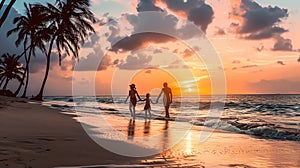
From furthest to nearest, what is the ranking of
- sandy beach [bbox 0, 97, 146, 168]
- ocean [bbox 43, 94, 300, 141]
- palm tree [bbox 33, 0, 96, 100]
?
palm tree [bbox 33, 0, 96, 100], ocean [bbox 43, 94, 300, 141], sandy beach [bbox 0, 97, 146, 168]

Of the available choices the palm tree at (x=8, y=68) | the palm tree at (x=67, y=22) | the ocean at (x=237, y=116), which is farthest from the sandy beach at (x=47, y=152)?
the palm tree at (x=8, y=68)

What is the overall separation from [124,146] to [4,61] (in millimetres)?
51804

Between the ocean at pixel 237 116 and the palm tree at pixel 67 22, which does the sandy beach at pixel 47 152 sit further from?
the palm tree at pixel 67 22

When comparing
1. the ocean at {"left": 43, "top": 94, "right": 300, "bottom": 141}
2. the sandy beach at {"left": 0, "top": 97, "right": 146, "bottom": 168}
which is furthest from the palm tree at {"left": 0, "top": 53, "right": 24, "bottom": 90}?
the sandy beach at {"left": 0, "top": 97, "right": 146, "bottom": 168}

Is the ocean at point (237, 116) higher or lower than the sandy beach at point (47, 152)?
lower

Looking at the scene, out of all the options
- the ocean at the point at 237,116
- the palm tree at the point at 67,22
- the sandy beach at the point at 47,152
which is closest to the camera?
the sandy beach at the point at 47,152

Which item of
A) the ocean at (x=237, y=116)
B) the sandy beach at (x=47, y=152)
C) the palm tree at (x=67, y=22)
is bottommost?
the ocean at (x=237, y=116)

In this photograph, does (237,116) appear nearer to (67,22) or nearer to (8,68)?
(67,22)

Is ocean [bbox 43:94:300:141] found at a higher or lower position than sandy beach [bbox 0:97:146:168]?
lower

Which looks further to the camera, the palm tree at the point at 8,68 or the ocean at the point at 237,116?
the palm tree at the point at 8,68

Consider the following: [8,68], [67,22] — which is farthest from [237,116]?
[8,68]

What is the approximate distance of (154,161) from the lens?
5.32 meters

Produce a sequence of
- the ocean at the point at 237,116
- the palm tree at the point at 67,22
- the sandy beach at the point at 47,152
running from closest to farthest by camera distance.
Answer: the sandy beach at the point at 47,152
the ocean at the point at 237,116
the palm tree at the point at 67,22

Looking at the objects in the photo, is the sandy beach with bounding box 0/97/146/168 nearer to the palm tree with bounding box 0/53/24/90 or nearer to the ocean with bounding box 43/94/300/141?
the ocean with bounding box 43/94/300/141
